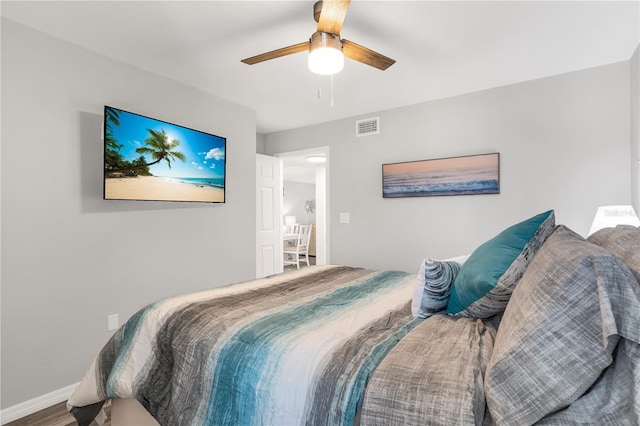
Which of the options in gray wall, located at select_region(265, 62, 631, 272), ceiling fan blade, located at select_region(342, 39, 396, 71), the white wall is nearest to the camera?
ceiling fan blade, located at select_region(342, 39, 396, 71)

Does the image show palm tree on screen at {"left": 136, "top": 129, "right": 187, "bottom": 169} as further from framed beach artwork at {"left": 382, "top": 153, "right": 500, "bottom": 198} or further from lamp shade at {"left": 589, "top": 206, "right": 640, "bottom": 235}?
lamp shade at {"left": 589, "top": 206, "right": 640, "bottom": 235}

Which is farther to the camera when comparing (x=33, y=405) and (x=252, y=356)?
(x=33, y=405)

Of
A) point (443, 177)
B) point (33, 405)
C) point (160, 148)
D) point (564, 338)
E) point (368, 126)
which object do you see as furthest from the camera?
point (368, 126)

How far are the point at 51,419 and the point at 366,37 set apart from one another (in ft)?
10.3

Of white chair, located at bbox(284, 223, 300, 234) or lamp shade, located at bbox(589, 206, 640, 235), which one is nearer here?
lamp shade, located at bbox(589, 206, 640, 235)

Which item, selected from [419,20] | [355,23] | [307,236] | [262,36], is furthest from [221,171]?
[307,236]

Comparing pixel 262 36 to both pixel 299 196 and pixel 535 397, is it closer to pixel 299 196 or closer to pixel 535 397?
pixel 535 397

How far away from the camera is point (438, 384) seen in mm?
892

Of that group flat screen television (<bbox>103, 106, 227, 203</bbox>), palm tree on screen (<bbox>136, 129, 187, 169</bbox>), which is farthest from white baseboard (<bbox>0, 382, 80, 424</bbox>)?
palm tree on screen (<bbox>136, 129, 187, 169</bbox>)

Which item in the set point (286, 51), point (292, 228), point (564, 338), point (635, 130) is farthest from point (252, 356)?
point (292, 228)

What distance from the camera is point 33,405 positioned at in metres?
2.16

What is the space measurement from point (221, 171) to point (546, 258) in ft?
9.64

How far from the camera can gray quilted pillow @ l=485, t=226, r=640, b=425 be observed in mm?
741

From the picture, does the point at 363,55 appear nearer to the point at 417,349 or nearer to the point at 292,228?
the point at 417,349
